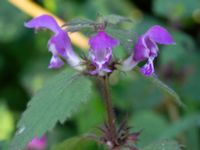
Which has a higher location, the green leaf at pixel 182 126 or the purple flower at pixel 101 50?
the purple flower at pixel 101 50

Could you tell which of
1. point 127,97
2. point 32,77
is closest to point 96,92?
point 127,97

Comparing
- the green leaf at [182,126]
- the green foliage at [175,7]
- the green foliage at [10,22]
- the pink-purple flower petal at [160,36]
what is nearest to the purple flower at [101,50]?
the pink-purple flower petal at [160,36]

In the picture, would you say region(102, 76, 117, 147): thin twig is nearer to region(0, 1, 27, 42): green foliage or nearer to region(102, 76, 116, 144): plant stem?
region(102, 76, 116, 144): plant stem

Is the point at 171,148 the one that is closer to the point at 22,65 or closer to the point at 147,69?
the point at 147,69

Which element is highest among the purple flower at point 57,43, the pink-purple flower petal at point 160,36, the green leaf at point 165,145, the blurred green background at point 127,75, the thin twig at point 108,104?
the pink-purple flower petal at point 160,36

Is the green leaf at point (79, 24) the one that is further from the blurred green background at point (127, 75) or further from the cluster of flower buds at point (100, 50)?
the blurred green background at point (127, 75)

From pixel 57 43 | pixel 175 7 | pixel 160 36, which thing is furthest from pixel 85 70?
pixel 175 7

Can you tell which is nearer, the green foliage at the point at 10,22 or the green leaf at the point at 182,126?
the green leaf at the point at 182,126
